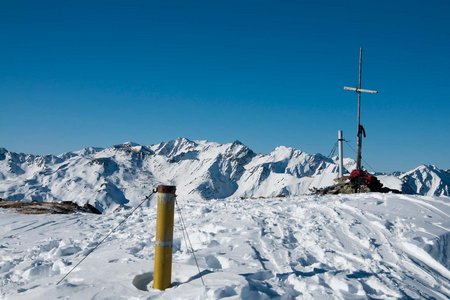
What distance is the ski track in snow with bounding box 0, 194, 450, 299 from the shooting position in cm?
676

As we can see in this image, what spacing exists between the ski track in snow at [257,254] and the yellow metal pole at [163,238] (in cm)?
Result: 22

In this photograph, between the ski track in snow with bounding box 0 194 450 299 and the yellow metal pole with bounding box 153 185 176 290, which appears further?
the ski track in snow with bounding box 0 194 450 299

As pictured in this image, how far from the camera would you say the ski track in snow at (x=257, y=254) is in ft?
22.2

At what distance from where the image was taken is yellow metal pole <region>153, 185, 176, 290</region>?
6609 millimetres

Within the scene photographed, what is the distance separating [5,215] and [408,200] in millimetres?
13719

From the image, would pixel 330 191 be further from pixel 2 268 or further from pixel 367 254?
pixel 2 268

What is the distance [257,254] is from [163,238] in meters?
2.73

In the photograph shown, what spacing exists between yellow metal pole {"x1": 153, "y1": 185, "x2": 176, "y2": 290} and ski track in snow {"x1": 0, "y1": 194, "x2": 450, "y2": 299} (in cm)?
22

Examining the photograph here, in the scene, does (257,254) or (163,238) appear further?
(257,254)

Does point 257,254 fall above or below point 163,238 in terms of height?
below

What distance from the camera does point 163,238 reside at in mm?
6617

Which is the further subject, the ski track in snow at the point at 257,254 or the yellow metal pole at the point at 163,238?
the ski track in snow at the point at 257,254

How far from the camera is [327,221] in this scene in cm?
1153

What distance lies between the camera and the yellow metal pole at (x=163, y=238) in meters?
6.61
